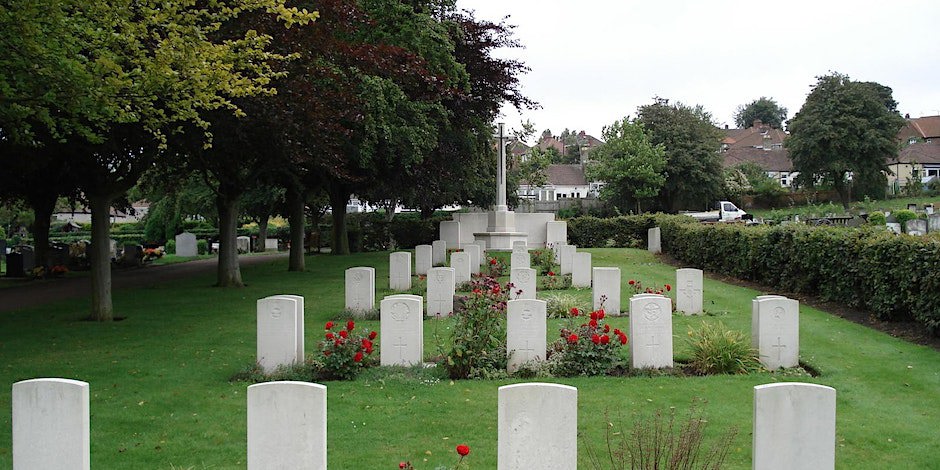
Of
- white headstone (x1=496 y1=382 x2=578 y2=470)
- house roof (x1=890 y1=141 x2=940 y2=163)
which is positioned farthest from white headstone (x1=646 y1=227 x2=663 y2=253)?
house roof (x1=890 y1=141 x2=940 y2=163)

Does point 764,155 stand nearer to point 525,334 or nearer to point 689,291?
point 689,291

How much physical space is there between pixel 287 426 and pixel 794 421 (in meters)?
2.95

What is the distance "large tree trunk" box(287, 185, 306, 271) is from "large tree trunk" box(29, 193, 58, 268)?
26.0 feet

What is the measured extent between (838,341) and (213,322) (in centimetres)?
1062

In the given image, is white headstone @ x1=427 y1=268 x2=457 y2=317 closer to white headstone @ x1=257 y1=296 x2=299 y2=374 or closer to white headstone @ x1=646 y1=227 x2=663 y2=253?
white headstone @ x1=257 y1=296 x2=299 y2=374

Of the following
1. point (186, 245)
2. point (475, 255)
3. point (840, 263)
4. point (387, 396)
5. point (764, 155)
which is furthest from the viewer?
point (764, 155)

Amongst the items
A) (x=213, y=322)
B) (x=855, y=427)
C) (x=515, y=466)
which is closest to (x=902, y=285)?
(x=855, y=427)

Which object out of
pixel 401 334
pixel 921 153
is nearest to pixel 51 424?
pixel 401 334

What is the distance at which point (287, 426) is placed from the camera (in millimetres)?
4625

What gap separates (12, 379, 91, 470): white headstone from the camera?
A: 469 centimetres

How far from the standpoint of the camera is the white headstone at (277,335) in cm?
996

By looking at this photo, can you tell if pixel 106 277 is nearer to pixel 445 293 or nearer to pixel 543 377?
pixel 445 293

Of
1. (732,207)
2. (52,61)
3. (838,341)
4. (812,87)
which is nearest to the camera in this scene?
(52,61)

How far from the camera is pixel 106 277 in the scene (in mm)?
14945
